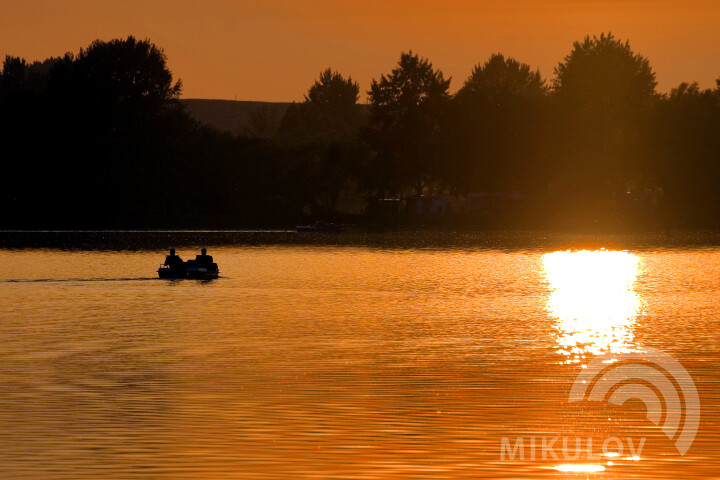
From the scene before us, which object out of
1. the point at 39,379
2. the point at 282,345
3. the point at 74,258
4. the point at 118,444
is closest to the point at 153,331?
the point at 282,345

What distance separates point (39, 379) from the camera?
34094 millimetres

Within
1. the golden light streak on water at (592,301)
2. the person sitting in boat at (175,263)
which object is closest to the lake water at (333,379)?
the golden light streak on water at (592,301)

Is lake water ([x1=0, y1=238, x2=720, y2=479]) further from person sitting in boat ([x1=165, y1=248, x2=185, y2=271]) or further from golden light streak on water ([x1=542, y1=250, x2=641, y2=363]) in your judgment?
person sitting in boat ([x1=165, y1=248, x2=185, y2=271])

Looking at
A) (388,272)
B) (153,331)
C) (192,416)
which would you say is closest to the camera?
(192,416)

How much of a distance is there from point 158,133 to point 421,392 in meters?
160

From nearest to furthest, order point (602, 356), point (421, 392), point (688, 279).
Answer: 1. point (421, 392)
2. point (602, 356)
3. point (688, 279)

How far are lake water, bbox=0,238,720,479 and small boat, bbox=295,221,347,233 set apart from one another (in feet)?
354

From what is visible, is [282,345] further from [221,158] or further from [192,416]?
[221,158]
